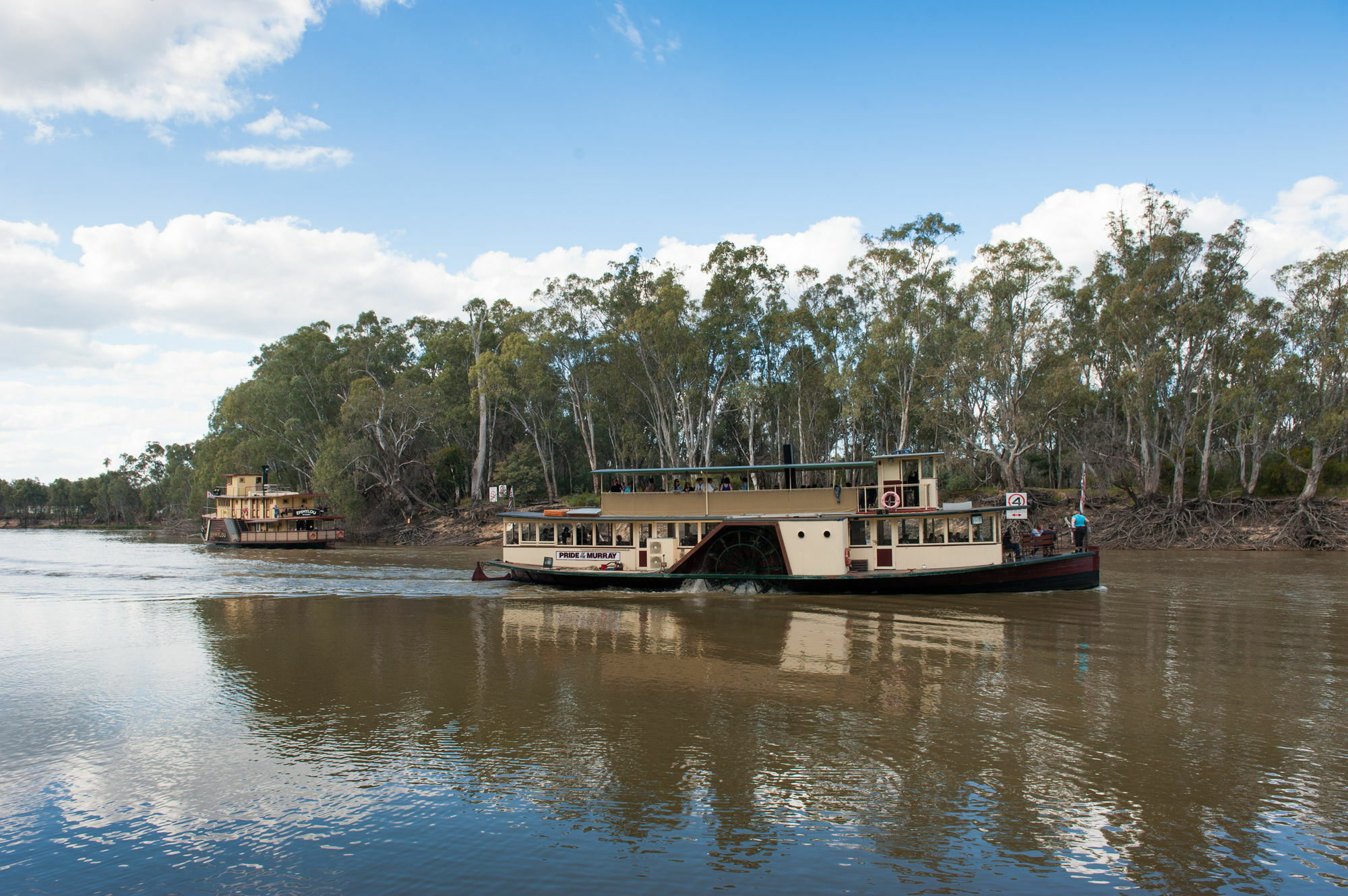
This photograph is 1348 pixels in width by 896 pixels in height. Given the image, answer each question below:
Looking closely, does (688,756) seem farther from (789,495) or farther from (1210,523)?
(1210,523)

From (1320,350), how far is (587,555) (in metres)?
37.9

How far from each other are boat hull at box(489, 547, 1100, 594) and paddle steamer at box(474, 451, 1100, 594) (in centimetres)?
3

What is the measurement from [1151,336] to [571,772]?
41.2 m

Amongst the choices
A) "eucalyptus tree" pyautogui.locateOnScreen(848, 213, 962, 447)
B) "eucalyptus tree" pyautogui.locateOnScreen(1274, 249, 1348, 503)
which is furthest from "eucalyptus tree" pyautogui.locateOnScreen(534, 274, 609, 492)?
"eucalyptus tree" pyautogui.locateOnScreen(1274, 249, 1348, 503)

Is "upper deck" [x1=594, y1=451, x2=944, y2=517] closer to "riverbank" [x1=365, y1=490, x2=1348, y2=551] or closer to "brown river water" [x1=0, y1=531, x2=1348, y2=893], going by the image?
"brown river water" [x1=0, y1=531, x2=1348, y2=893]

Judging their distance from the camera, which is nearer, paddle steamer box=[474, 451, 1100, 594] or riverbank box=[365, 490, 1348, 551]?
paddle steamer box=[474, 451, 1100, 594]

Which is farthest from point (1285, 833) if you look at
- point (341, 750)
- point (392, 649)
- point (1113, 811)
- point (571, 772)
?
point (392, 649)

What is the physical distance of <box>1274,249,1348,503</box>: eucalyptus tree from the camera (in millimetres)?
36531

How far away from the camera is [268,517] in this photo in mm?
50344

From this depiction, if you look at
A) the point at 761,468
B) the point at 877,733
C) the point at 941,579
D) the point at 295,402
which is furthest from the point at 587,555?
the point at 295,402

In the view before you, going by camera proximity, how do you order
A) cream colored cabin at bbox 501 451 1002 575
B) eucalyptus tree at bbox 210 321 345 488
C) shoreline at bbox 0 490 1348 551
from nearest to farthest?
cream colored cabin at bbox 501 451 1002 575 < shoreline at bbox 0 490 1348 551 < eucalyptus tree at bbox 210 321 345 488

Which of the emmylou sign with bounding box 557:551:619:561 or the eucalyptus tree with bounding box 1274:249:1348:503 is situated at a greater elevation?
the eucalyptus tree with bounding box 1274:249:1348:503

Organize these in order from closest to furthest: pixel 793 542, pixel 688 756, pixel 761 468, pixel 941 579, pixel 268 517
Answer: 1. pixel 688 756
2. pixel 941 579
3. pixel 793 542
4. pixel 761 468
5. pixel 268 517

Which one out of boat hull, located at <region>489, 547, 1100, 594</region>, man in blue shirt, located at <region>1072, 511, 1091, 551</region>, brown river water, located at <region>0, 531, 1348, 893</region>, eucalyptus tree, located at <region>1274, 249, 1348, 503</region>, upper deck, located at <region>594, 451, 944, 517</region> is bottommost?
brown river water, located at <region>0, 531, 1348, 893</region>
